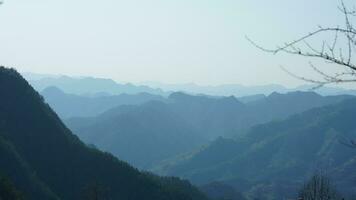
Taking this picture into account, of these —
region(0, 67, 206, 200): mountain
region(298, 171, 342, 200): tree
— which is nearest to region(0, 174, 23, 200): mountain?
region(0, 67, 206, 200): mountain

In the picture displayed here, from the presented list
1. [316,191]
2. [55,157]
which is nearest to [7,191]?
[316,191]

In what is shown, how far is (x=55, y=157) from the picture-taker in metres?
110

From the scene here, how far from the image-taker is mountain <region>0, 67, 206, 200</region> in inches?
4141

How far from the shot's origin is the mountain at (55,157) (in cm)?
10519

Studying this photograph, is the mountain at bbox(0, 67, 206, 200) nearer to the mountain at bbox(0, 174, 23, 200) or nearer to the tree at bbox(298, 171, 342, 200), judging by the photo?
the mountain at bbox(0, 174, 23, 200)

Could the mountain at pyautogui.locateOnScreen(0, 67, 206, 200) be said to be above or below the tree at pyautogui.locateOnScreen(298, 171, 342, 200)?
above

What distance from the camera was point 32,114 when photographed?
4525 inches

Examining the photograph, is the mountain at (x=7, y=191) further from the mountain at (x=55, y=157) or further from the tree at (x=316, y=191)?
the tree at (x=316, y=191)

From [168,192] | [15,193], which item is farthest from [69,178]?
[15,193]

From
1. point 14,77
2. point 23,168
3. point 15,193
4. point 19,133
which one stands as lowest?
point 15,193

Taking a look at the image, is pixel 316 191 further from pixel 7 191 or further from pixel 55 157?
pixel 55 157

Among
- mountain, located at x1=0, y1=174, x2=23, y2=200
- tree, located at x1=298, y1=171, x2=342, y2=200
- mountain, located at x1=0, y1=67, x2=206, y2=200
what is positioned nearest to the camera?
tree, located at x1=298, y1=171, x2=342, y2=200

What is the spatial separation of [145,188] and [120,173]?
6264 millimetres

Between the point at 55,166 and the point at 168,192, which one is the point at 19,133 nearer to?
the point at 55,166
